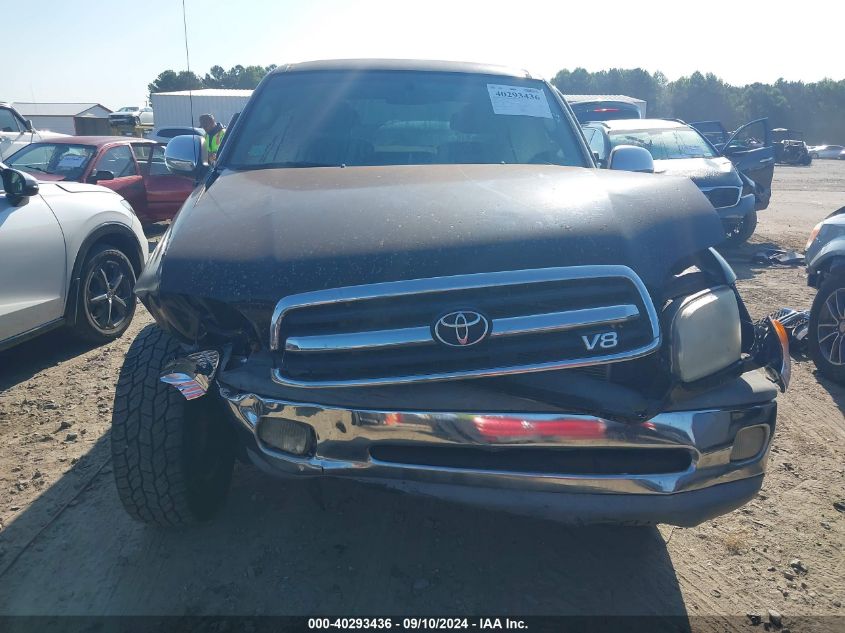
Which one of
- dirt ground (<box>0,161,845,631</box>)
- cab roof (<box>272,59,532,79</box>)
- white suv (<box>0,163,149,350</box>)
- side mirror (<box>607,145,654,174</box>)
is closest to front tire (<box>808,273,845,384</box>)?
dirt ground (<box>0,161,845,631</box>)

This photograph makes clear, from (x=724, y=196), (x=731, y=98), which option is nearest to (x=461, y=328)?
(x=724, y=196)

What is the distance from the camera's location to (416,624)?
2297mm

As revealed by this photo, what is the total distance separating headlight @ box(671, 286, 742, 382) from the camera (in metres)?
2.08

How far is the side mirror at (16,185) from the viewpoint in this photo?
13.9 feet

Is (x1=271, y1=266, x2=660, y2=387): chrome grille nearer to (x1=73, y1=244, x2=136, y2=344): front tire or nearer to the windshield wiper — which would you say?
the windshield wiper

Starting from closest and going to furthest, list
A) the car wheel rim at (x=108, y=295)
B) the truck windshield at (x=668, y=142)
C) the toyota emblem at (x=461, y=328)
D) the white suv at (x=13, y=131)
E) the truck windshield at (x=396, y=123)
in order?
the toyota emblem at (x=461, y=328), the truck windshield at (x=396, y=123), the car wheel rim at (x=108, y=295), the truck windshield at (x=668, y=142), the white suv at (x=13, y=131)

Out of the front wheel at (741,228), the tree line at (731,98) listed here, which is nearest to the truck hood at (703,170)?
the front wheel at (741,228)

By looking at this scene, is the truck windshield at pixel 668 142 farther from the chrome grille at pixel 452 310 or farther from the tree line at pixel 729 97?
the tree line at pixel 729 97

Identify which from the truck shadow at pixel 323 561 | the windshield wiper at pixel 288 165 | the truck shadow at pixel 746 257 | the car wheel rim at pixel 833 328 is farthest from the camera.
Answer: the truck shadow at pixel 746 257

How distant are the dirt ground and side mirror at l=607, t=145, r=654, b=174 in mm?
1747

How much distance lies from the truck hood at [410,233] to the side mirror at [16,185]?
225cm

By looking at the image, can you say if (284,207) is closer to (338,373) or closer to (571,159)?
(338,373)

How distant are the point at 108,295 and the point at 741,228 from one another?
27.3ft

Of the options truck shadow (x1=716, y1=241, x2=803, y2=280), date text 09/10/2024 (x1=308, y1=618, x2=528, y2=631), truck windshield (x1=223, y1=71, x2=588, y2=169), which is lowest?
truck shadow (x1=716, y1=241, x2=803, y2=280)
